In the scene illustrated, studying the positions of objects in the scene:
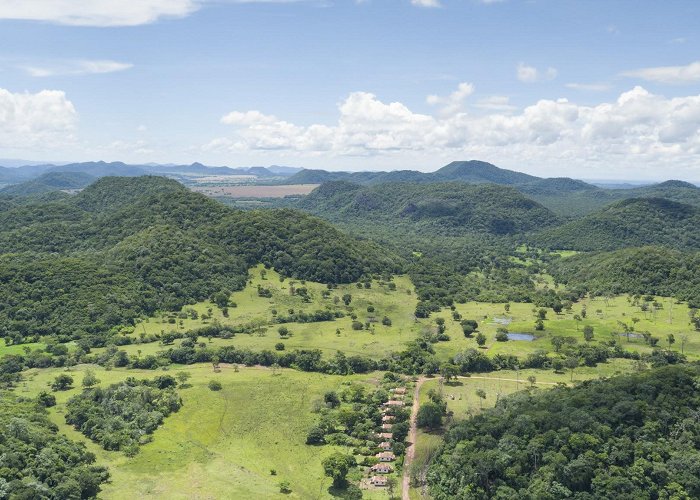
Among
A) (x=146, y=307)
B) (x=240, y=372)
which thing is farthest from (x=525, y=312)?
(x=146, y=307)

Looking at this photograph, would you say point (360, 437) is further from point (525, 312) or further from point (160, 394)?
point (525, 312)

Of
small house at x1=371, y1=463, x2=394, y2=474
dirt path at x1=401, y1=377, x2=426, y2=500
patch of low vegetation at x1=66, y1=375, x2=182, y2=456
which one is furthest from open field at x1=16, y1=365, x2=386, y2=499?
small house at x1=371, y1=463, x2=394, y2=474

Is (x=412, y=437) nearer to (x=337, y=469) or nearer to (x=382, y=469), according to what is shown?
(x=382, y=469)

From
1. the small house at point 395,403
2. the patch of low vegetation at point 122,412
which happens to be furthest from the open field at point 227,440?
the small house at point 395,403

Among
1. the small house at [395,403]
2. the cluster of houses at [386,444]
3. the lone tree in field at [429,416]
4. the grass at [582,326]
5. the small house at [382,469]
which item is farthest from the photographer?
the grass at [582,326]

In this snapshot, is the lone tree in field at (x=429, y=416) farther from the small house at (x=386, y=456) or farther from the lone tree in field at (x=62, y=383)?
the lone tree in field at (x=62, y=383)

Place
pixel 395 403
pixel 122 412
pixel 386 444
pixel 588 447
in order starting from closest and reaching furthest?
pixel 588 447 < pixel 386 444 < pixel 122 412 < pixel 395 403

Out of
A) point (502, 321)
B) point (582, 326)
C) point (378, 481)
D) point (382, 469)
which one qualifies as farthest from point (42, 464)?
point (582, 326)
